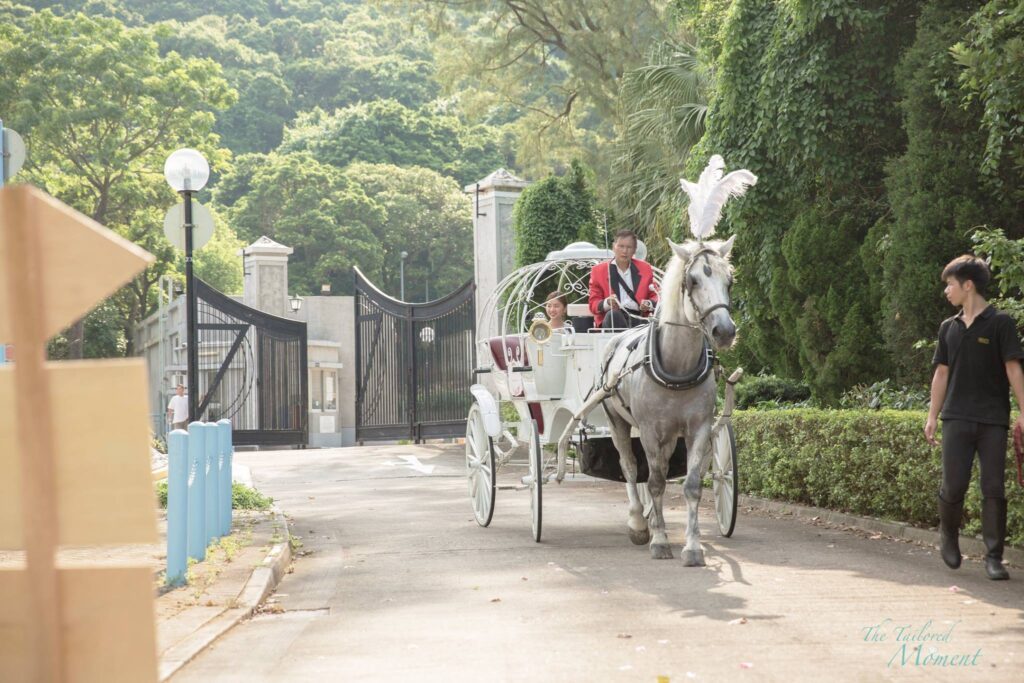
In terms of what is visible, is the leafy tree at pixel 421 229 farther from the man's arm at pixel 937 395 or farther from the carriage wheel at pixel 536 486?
the man's arm at pixel 937 395

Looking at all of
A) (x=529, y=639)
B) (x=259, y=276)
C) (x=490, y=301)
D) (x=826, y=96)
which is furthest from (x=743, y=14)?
(x=259, y=276)

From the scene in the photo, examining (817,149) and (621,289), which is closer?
(621,289)

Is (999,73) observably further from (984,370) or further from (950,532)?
(950,532)

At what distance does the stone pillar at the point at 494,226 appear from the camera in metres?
23.7

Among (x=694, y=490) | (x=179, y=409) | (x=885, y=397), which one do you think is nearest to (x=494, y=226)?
(x=179, y=409)

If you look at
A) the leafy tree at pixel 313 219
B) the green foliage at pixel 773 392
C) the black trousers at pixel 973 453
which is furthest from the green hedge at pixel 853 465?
the leafy tree at pixel 313 219

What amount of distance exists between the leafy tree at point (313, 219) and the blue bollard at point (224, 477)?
4839 centimetres

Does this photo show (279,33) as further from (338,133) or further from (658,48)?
(658,48)

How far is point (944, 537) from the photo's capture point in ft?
25.3

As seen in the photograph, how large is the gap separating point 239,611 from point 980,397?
4512mm

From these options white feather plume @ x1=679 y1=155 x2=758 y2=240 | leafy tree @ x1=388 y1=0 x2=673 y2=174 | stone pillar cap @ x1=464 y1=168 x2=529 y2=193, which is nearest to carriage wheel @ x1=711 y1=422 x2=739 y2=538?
white feather plume @ x1=679 y1=155 x2=758 y2=240

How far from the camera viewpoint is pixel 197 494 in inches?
341

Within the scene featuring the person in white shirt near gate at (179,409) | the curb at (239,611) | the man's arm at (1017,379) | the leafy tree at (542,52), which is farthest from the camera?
the leafy tree at (542,52)

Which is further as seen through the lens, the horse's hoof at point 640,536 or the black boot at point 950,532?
the horse's hoof at point 640,536
